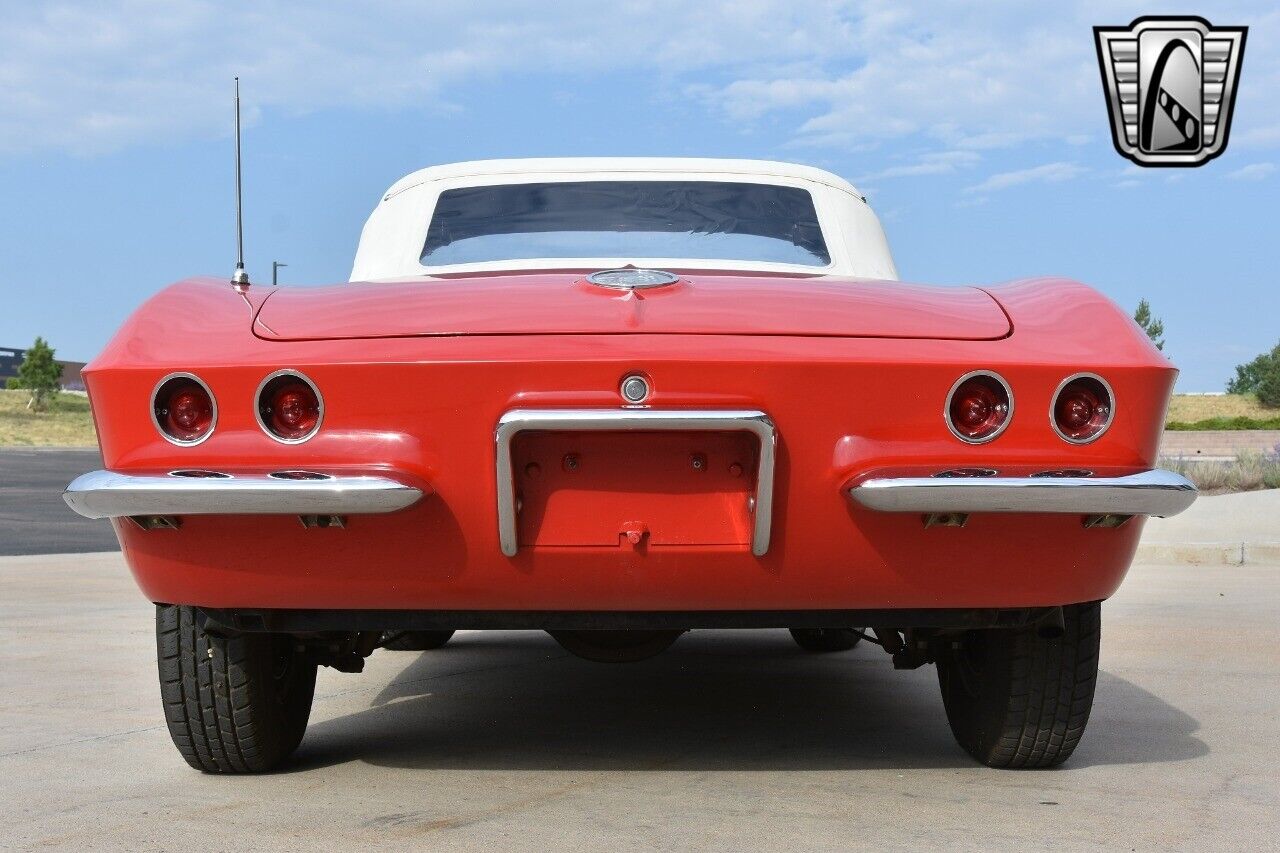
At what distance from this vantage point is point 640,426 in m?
2.91

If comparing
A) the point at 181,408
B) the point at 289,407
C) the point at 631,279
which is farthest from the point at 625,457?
the point at 181,408

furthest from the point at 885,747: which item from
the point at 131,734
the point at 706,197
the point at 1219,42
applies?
the point at 1219,42

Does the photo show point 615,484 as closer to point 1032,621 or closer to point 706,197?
point 1032,621

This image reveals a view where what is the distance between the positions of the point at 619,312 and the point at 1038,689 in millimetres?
1360

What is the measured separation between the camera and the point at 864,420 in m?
2.99

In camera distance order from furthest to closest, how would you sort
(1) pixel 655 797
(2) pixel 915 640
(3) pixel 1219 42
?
1. (3) pixel 1219 42
2. (2) pixel 915 640
3. (1) pixel 655 797

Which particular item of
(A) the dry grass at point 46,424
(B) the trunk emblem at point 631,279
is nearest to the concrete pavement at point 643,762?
(B) the trunk emblem at point 631,279

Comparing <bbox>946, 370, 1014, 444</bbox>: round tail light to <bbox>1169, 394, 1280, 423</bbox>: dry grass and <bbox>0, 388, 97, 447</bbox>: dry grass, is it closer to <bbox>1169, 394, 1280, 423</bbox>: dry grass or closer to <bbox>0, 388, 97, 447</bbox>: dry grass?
<bbox>0, 388, 97, 447</bbox>: dry grass

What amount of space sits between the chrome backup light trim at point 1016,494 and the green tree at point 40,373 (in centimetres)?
6230

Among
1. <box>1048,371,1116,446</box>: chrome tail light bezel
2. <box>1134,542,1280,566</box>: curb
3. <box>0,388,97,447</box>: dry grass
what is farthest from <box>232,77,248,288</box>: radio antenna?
<box>0,388,97,447</box>: dry grass

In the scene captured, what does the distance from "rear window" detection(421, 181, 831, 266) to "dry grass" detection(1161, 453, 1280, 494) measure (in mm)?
13871

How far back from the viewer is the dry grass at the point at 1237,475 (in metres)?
17.2

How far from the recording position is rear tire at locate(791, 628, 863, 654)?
5.93m

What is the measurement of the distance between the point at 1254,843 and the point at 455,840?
5.25 ft
